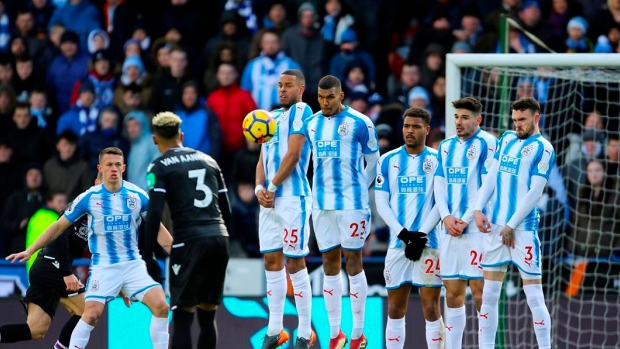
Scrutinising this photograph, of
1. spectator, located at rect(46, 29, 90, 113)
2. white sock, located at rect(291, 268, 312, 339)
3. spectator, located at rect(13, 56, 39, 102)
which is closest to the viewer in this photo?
white sock, located at rect(291, 268, 312, 339)

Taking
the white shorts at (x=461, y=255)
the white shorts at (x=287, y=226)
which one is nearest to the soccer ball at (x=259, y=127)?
the white shorts at (x=287, y=226)

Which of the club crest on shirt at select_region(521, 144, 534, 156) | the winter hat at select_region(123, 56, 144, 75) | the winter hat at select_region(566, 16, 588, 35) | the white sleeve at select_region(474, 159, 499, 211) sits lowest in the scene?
the white sleeve at select_region(474, 159, 499, 211)

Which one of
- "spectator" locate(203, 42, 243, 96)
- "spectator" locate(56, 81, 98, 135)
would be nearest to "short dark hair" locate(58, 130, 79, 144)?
"spectator" locate(56, 81, 98, 135)

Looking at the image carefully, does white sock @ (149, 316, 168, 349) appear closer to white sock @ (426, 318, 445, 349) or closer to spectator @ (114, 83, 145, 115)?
→ white sock @ (426, 318, 445, 349)

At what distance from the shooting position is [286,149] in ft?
37.0

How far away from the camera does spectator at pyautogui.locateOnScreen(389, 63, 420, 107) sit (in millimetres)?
15883

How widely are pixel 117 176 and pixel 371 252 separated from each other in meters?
4.81

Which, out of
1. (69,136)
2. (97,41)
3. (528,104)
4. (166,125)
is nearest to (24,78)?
(97,41)

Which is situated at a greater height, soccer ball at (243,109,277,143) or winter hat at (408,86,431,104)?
winter hat at (408,86,431,104)

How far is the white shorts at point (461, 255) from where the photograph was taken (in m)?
10.9

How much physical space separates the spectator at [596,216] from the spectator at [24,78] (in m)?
7.50

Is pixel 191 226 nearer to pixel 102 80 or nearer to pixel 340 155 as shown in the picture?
pixel 340 155

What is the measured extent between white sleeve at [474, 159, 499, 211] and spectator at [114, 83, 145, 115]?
676cm

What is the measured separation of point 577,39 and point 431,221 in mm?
5318
